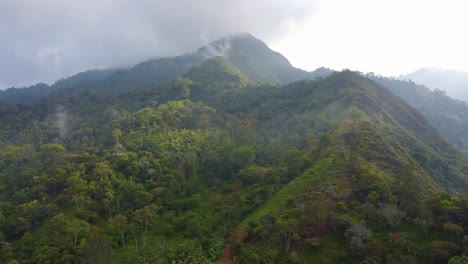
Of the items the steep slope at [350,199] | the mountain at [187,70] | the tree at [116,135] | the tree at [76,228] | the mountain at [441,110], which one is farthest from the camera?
the mountain at [187,70]

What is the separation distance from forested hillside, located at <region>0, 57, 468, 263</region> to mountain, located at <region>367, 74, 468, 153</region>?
3167cm

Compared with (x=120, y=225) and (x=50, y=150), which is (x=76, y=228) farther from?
(x=50, y=150)

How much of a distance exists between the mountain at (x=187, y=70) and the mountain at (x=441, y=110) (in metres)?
40.0

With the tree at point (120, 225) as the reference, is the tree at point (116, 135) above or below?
above

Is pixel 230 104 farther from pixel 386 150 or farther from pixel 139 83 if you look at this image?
pixel 139 83

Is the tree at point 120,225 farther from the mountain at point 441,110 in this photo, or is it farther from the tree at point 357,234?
the mountain at point 441,110

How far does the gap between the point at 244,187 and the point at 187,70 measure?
387 feet

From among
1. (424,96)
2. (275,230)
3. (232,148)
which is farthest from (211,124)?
(424,96)

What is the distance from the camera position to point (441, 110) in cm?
11738

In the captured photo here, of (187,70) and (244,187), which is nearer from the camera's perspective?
(244,187)

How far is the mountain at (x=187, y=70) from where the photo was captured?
489 ft

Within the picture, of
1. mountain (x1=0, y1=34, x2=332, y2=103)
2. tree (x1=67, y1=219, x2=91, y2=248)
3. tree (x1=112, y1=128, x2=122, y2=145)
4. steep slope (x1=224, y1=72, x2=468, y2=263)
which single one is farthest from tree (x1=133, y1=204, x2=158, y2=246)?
mountain (x1=0, y1=34, x2=332, y2=103)

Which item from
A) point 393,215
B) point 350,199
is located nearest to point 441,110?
point 350,199

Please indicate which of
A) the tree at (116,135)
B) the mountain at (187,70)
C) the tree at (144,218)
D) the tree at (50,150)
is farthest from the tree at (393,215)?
the mountain at (187,70)
